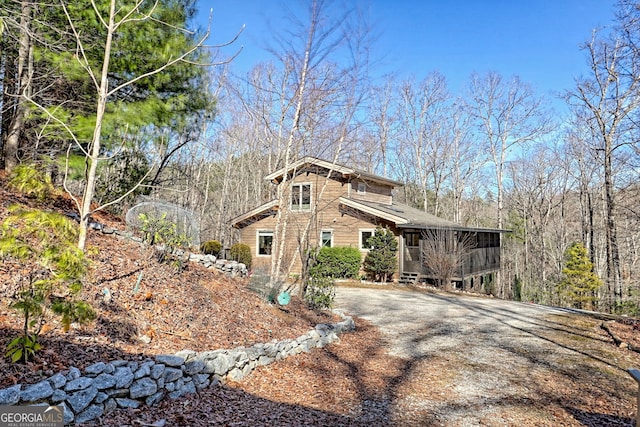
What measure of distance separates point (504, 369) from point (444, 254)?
9782mm

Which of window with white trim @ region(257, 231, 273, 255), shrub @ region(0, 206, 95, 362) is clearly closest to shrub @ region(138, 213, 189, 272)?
shrub @ region(0, 206, 95, 362)

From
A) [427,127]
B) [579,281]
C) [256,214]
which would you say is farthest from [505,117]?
[256,214]

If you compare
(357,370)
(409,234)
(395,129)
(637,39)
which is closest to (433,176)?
(395,129)

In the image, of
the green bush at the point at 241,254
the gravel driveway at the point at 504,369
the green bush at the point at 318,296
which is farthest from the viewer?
the green bush at the point at 241,254

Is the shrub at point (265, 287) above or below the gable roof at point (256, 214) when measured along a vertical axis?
below

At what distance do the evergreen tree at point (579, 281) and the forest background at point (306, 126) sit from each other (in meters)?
0.73

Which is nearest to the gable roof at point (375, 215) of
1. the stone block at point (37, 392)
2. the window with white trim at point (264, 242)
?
the window with white trim at point (264, 242)

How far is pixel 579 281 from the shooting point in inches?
688

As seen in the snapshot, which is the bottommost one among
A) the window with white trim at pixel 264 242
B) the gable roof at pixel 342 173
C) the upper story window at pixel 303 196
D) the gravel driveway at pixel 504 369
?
the gravel driveway at pixel 504 369

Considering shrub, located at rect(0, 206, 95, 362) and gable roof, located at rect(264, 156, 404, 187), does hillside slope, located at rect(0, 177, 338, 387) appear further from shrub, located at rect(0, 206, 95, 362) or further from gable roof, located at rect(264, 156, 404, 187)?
gable roof, located at rect(264, 156, 404, 187)

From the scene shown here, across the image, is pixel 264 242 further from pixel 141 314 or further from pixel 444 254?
pixel 141 314

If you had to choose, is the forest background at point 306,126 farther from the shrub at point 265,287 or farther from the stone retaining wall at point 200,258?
the shrub at point 265,287

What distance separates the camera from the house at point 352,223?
1617 centimetres

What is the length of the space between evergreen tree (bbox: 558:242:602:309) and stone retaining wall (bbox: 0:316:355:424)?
17.7 meters
